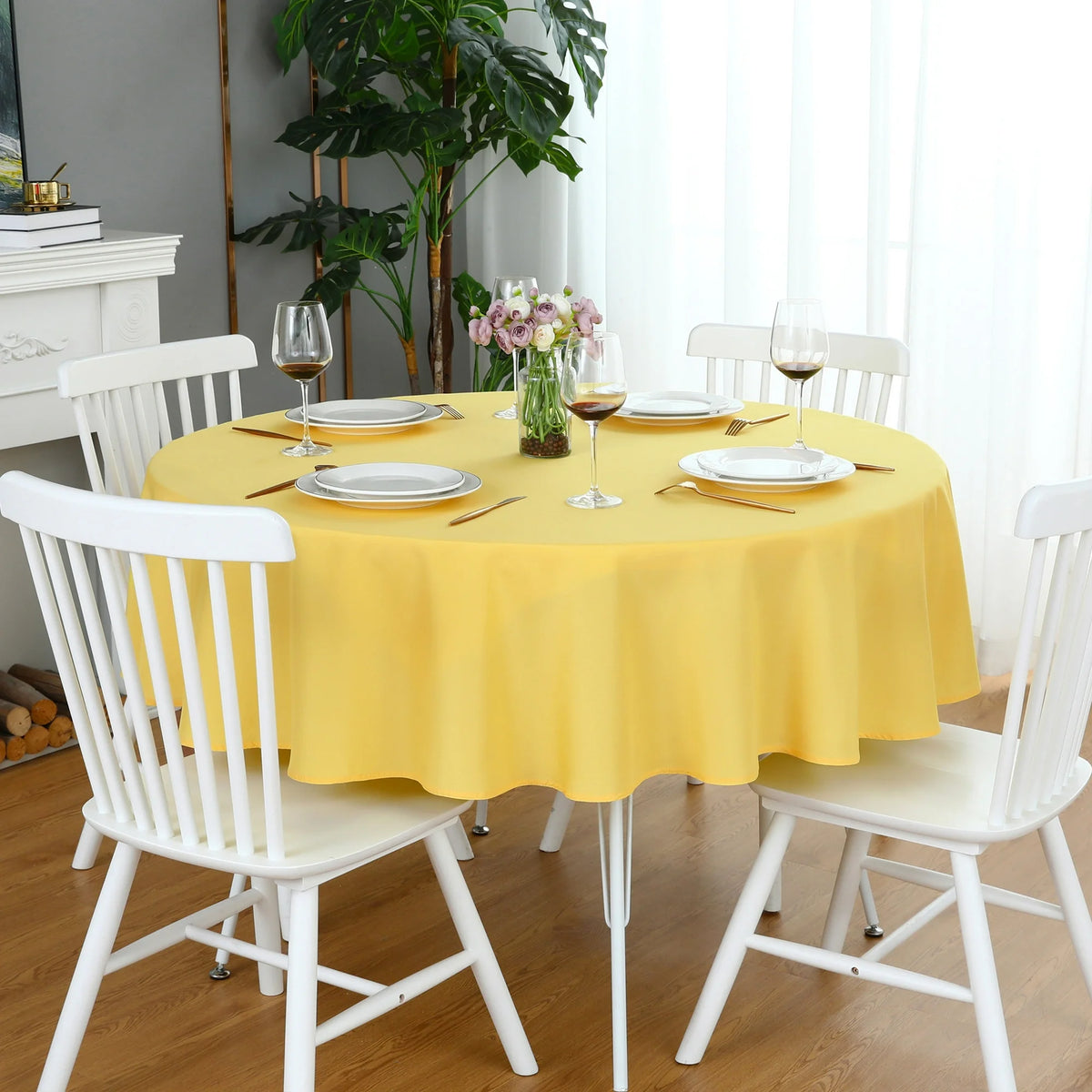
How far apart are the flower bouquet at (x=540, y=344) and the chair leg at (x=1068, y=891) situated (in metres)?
0.97

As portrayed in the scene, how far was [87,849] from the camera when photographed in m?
2.76

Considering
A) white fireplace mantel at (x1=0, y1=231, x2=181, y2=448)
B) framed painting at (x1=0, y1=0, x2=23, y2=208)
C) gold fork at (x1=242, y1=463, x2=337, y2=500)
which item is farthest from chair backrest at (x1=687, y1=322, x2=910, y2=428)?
framed painting at (x1=0, y1=0, x2=23, y2=208)

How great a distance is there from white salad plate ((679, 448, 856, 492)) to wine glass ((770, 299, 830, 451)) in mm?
84

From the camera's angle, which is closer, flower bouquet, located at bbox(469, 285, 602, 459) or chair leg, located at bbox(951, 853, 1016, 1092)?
chair leg, located at bbox(951, 853, 1016, 1092)

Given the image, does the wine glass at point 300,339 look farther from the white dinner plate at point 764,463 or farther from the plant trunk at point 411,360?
the plant trunk at point 411,360

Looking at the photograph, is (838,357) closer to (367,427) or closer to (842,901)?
(367,427)

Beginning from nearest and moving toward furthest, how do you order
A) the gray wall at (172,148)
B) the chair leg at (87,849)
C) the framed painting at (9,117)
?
the chair leg at (87,849)
the framed painting at (9,117)
the gray wall at (172,148)

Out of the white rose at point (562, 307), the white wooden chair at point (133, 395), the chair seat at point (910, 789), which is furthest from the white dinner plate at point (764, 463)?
the white wooden chair at point (133, 395)

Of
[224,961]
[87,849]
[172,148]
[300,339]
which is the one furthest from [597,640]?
[172,148]

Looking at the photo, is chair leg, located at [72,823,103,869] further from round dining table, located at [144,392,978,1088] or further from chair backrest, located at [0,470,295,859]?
round dining table, located at [144,392,978,1088]

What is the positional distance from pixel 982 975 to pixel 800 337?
984mm

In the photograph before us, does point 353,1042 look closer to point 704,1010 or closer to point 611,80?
point 704,1010

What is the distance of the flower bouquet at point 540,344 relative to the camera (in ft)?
6.95

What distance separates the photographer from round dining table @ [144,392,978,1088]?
1.78 m
